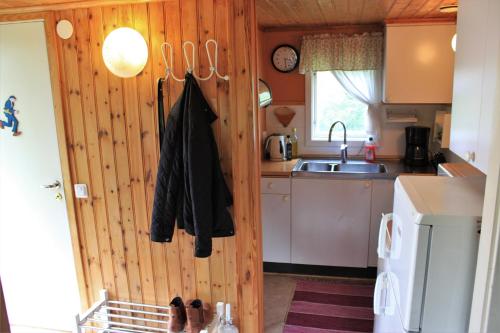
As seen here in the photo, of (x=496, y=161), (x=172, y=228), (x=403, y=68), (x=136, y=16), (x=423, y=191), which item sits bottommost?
(x=172, y=228)

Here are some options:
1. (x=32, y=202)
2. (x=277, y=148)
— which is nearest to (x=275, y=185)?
(x=277, y=148)

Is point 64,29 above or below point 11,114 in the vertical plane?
above

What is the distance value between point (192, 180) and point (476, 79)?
1.31m

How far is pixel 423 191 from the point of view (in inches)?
57.5

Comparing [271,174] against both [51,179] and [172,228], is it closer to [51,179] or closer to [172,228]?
[172,228]

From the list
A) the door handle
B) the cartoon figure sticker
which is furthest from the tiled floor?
the cartoon figure sticker

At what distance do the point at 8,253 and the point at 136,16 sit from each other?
6.10 ft

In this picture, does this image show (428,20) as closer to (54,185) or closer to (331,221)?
(331,221)

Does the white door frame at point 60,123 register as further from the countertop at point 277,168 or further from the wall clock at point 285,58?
the wall clock at point 285,58

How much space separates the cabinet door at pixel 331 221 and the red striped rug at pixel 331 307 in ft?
0.61

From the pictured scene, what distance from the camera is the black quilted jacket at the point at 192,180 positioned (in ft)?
6.48

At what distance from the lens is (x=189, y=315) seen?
222 centimetres

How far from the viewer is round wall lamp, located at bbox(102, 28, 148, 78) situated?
202cm

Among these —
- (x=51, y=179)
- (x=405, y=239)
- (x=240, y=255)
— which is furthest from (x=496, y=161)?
(x=51, y=179)
